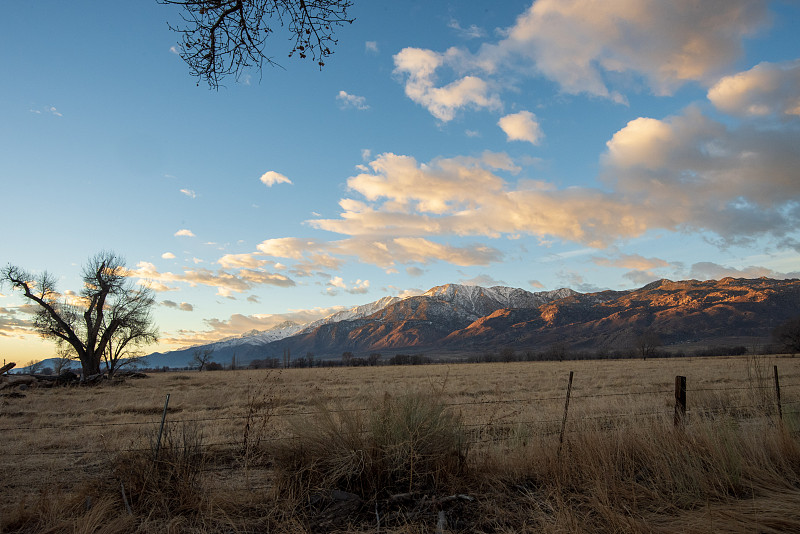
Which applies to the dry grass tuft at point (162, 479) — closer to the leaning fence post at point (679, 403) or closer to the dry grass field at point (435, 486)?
the dry grass field at point (435, 486)

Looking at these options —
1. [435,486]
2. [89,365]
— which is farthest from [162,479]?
[89,365]

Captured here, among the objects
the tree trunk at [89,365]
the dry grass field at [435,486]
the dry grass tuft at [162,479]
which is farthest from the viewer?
the tree trunk at [89,365]

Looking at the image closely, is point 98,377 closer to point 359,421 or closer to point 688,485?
point 359,421

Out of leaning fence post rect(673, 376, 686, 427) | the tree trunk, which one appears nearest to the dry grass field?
leaning fence post rect(673, 376, 686, 427)

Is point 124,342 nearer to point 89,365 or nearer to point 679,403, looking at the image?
point 89,365

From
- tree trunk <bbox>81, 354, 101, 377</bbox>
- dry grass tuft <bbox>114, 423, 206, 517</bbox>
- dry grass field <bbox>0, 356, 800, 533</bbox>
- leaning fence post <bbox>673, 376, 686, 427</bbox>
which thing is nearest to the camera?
dry grass field <bbox>0, 356, 800, 533</bbox>

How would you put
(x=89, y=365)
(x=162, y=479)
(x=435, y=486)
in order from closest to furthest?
1. (x=435, y=486)
2. (x=162, y=479)
3. (x=89, y=365)

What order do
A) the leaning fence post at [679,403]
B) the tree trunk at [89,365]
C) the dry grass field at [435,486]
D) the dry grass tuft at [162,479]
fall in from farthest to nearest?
the tree trunk at [89,365] < the leaning fence post at [679,403] < the dry grass tuft at [162,479] < the dry grass field at [435,486]

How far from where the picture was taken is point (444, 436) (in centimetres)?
545

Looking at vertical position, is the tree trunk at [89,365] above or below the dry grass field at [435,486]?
below

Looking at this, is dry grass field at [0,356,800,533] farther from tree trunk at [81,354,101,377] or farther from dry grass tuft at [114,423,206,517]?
tree trunk at [81,354,101,377]

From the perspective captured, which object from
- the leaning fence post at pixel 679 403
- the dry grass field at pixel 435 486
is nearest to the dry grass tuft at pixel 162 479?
the dry grass field at pixel 435 486

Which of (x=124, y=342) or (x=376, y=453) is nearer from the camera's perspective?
(x=376, y=453)

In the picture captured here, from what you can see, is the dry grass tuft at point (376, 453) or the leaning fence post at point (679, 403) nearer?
the dry grass tuft at point (376, 453)
